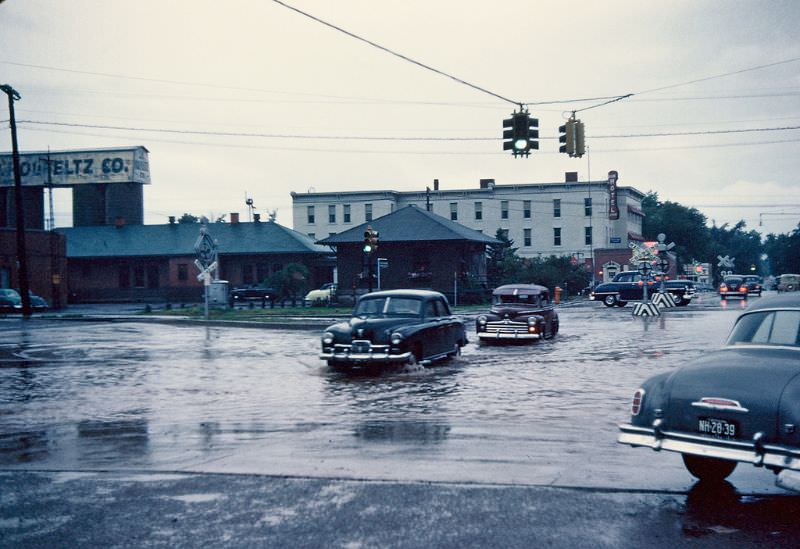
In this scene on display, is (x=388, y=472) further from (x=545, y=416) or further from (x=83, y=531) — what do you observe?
(x=545, y=416)

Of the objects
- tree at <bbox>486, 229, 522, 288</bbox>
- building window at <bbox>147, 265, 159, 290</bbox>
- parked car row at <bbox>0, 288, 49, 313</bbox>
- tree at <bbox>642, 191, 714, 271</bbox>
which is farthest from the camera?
tree at <bbox>642, 191, 714, 271</bbox>

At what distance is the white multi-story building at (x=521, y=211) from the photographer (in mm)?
88562

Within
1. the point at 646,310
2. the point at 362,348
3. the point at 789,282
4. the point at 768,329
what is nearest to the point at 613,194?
the point at 789,282

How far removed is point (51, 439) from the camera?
33.7ft

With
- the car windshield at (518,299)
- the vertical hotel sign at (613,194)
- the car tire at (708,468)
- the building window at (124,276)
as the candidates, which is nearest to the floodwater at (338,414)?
the car tire at (708,468)

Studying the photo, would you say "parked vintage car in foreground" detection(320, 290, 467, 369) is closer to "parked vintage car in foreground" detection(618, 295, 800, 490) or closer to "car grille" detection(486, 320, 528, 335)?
"car grille" detection(486, 320, 528, 335)

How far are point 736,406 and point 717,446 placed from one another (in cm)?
36

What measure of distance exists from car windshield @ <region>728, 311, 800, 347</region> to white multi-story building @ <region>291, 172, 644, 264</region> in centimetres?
7786

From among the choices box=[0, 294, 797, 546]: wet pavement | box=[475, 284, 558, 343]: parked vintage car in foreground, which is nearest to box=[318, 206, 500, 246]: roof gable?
box=[475, 284, 558, 343]: parked vintage car in foreground

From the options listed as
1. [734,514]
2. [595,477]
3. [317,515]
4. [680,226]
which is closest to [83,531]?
[317,515]

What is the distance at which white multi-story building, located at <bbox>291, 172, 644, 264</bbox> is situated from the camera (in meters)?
88.6

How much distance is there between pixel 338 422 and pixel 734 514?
228 inches

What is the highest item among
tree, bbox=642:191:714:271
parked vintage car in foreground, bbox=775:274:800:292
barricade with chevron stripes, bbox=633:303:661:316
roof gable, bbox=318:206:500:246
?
tree, bbox=642:191:714:271

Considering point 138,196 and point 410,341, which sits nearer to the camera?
point 410,341
